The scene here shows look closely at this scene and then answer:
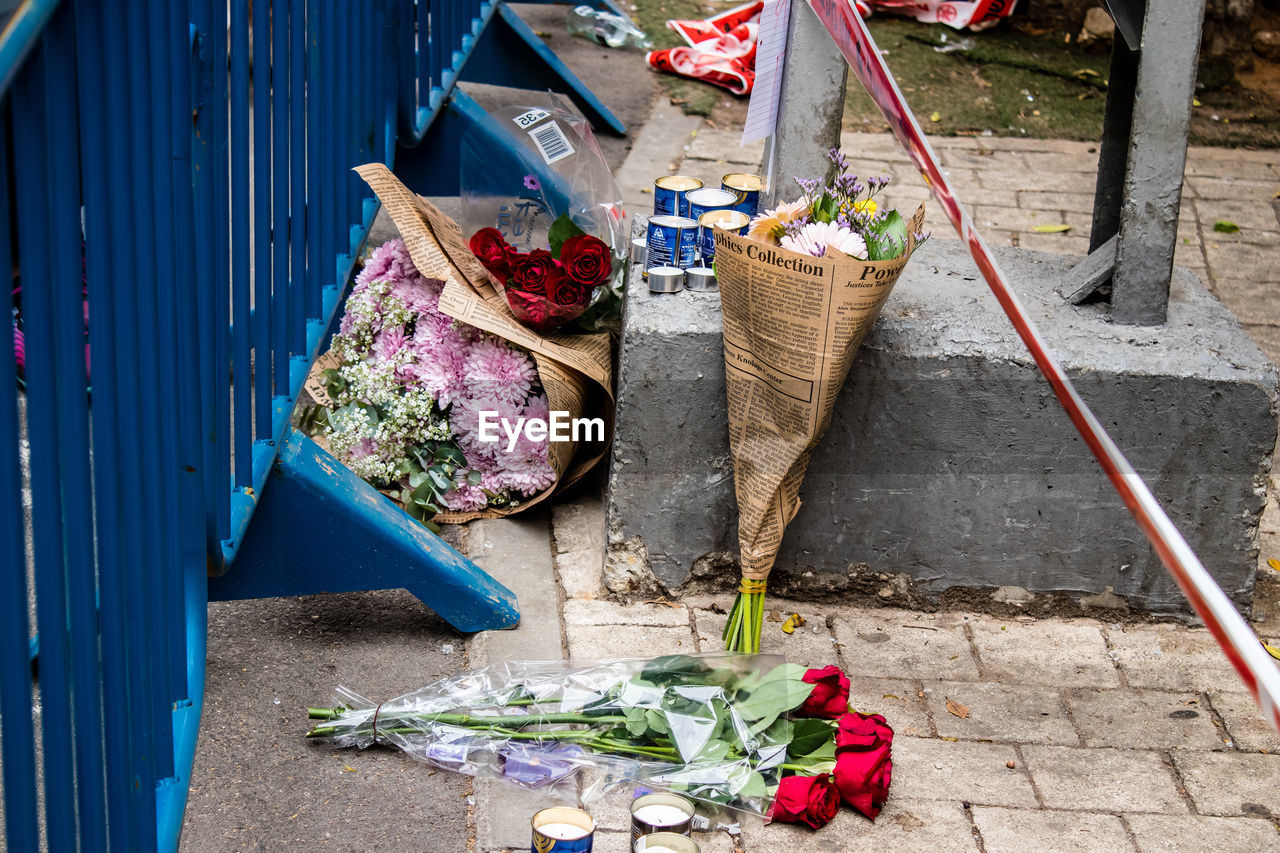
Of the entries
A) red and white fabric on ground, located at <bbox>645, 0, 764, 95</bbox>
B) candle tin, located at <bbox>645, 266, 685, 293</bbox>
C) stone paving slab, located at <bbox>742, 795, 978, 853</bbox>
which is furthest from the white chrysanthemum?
red and white fabric on ground, located at <bbox>645, 0, 764, 95</bbox>

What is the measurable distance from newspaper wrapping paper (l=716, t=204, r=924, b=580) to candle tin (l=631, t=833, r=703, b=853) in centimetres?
86

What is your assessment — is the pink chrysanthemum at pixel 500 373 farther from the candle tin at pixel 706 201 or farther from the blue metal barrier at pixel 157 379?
the candle tin at pixel 706 201

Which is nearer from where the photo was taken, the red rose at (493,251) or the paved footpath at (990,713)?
the paved footpath at (990,713)

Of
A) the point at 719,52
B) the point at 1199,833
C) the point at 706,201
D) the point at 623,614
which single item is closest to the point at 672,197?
the point at 706,201

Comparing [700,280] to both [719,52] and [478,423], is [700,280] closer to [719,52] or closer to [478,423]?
[478,423]

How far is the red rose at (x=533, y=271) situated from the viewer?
10.2ft

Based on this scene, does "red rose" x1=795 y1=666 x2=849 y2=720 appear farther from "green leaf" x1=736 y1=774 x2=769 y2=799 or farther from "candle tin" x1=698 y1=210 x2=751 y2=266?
"candle tin" x1=698 y1=210 x2=751 y2=266

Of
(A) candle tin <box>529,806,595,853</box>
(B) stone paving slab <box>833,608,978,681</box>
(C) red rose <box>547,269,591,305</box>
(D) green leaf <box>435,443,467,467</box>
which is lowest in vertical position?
(B) stone paving slab <box>833,608,978,681</box>

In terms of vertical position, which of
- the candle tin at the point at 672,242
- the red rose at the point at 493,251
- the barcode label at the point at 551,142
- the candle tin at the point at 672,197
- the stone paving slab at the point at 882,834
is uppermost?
the barcode label at the point at 551,142

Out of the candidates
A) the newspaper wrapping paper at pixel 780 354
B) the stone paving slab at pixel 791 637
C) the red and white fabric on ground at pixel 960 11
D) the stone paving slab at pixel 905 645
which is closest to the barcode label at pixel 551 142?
the newspaper wrapping paper at pixel 780 354

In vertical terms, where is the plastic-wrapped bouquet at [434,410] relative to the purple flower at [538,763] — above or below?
above

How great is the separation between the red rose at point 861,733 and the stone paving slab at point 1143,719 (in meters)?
0.50

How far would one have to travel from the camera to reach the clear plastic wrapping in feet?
7.84

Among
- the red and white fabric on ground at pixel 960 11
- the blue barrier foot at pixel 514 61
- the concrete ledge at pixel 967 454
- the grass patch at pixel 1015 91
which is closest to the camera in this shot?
the concrete ledge at pixel 967 454
